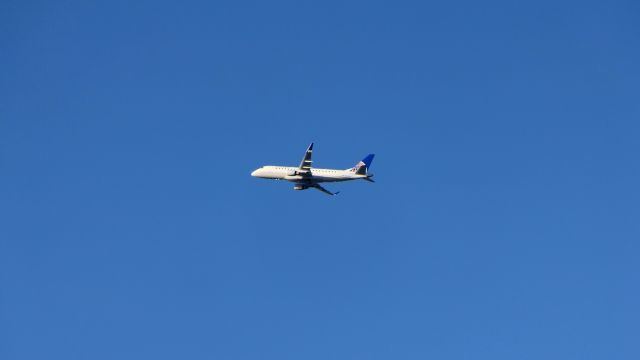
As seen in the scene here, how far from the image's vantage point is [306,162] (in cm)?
10400

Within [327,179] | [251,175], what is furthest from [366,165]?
[251,175]

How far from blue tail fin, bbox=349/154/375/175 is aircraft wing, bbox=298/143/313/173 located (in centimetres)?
540

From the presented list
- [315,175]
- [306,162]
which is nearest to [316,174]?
[315,175]

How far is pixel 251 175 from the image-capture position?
114 metres

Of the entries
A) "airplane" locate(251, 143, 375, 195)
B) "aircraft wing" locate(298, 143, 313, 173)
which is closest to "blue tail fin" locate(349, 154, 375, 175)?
"airplane" locate(251, 143, 375, 195)

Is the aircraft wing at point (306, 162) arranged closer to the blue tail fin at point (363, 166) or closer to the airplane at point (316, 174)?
the airplane at point (316, 174)

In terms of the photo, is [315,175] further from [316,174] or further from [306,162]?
[306,162]

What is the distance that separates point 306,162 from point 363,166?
21.9 ft

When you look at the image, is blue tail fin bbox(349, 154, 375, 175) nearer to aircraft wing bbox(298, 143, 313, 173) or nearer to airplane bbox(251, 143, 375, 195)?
airplane bbox(251, 143, 375, 195)

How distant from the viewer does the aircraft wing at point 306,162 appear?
337 ft

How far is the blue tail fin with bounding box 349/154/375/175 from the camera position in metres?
104

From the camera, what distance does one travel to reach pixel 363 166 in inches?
4102

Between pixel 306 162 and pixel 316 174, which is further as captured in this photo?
pixel 316 174

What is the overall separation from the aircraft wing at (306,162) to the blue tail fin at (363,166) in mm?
5398
